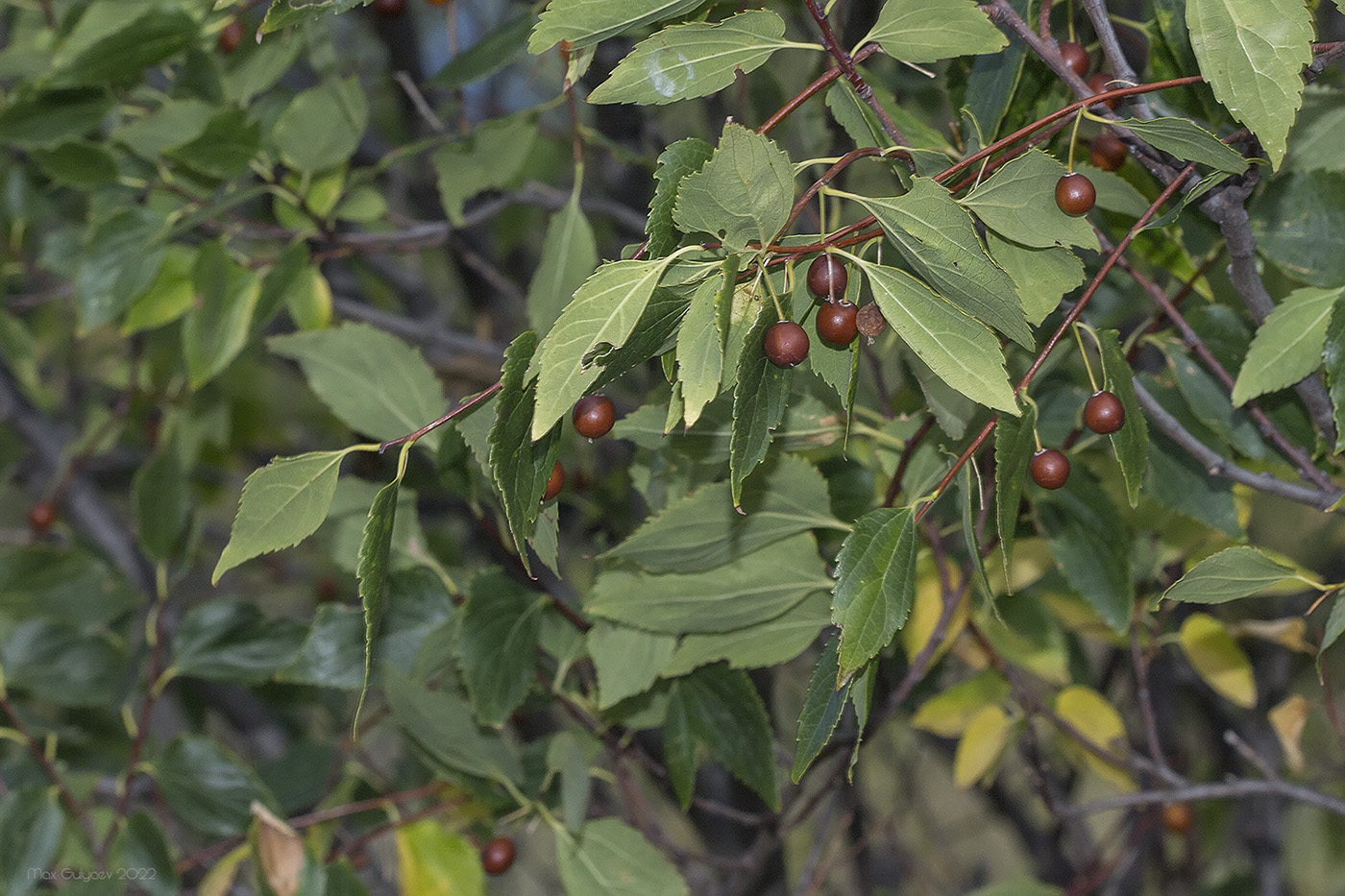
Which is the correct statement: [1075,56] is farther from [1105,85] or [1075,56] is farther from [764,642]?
[764,642]

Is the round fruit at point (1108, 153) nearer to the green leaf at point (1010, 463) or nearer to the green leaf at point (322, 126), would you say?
the green leaf at point (1010, 463)

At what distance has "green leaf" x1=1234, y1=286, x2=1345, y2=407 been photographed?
0.66 metres

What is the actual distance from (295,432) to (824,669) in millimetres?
1450

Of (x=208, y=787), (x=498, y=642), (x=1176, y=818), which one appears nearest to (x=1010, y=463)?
(x=498, y=642)

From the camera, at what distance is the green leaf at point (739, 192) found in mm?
491

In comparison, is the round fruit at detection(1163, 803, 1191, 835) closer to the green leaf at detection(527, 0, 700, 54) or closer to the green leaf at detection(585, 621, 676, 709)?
the green leaf at detection(585, 621, 676, 709)

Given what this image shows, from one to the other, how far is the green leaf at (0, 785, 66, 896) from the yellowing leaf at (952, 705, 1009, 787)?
88 cm

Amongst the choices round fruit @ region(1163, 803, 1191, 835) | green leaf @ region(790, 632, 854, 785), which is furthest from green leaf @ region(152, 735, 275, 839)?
round fruit @ region(1163, 803, 1191, 835)

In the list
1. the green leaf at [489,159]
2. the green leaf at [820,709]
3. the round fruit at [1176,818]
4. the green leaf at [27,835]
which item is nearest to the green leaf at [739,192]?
the green leaf at [820,709]

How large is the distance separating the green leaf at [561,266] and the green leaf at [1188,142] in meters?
0.48

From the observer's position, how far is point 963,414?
674mm

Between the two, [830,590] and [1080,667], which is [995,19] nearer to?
[830,590]

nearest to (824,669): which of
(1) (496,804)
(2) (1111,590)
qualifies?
(2) (1111,590)

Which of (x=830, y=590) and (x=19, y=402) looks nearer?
(x=830, y=590)
